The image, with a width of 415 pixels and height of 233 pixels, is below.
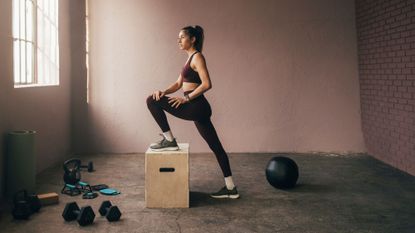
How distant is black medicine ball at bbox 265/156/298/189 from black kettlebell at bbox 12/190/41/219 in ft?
7.29

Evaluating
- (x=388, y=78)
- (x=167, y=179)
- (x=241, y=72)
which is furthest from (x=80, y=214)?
(x=388, y=78)

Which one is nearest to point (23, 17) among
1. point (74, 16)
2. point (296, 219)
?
point (74, 16)

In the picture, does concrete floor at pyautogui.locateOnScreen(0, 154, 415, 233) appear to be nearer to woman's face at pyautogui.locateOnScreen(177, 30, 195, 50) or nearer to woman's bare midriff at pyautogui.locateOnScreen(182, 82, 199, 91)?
woman's bare midriff at pyautogui.locateOnScreen(182, 82, 199, 91)

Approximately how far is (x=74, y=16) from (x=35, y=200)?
140 inches

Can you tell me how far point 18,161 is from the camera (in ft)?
12.6

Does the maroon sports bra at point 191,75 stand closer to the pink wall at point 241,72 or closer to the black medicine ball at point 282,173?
the black medicine ball at point 282,173

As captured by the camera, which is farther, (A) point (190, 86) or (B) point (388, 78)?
(B) point (388, 78)

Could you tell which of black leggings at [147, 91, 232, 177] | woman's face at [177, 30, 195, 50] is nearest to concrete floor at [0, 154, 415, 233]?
black leggings at [147, 91, 232, 177]

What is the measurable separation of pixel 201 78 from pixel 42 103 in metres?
2.30

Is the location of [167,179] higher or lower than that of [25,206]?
higher

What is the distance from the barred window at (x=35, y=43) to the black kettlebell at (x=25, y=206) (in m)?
1.47

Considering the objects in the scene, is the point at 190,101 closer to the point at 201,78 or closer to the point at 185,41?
the point at 201,78

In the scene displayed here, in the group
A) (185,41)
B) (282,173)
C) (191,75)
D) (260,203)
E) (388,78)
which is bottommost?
(260,203)

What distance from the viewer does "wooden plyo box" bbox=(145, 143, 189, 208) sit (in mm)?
3492
